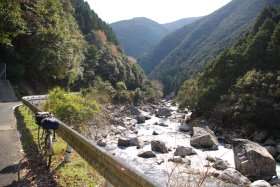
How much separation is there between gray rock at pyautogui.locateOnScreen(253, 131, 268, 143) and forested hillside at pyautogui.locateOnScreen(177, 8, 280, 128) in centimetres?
233

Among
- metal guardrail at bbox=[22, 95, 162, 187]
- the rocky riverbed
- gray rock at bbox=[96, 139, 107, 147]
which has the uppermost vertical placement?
metal guardrail at bbox=[22, 95, 162, 187]

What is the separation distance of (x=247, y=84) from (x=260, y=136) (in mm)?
10318

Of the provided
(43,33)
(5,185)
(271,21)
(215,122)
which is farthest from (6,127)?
(271,21)

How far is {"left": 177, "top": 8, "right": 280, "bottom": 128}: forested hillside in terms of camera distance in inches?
1775

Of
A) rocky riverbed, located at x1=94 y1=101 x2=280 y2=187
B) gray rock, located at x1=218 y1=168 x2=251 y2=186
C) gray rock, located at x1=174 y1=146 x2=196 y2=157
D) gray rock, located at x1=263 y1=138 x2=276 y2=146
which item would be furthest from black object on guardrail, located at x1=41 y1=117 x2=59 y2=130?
gray rock, located at x1=263 y1=138 x2=276 y2=146

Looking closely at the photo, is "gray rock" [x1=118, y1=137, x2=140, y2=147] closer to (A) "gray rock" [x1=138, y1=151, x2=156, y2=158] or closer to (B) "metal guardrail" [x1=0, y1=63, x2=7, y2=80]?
(A) "gray rock" [x1=138, y1=151, x2=156, y2=158]

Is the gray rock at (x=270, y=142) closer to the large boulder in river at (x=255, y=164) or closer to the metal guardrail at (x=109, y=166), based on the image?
the large boulder in river at (x=255, y=164)

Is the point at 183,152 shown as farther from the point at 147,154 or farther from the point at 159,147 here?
the point at 147,154

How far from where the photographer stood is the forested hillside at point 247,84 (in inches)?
1775

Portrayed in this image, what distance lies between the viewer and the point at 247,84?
49.4 m

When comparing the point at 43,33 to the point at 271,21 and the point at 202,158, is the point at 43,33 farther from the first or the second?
the point at 271,21

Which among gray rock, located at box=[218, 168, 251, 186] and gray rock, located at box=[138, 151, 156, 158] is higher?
gray rock, located at box=[218, 168, 251, 186]

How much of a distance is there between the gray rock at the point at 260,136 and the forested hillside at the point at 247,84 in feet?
7.63

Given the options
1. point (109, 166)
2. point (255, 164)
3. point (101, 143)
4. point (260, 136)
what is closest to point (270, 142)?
point (260, 136)
